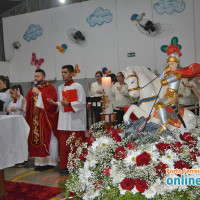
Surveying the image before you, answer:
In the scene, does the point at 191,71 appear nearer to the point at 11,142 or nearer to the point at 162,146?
the point at 162,146

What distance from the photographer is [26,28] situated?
9906mm

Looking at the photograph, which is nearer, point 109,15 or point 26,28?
point 109,15

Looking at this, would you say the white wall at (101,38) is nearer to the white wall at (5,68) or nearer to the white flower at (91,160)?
the white wall at (5,68)

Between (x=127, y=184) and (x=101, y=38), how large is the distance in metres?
7.08

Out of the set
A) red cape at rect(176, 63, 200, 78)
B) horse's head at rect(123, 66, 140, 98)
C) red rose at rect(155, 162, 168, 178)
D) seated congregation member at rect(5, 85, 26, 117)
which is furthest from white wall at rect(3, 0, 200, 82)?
red rose at rect(155, 162, 168, 178)

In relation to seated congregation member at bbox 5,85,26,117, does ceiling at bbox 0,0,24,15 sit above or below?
above

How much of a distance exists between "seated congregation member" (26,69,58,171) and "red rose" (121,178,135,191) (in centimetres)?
313

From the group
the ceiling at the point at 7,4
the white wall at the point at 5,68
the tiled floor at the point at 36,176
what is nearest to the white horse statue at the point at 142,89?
the tiled floor at the point at 36,176

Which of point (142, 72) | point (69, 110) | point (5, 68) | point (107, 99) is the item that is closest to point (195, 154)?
point (142, 72)

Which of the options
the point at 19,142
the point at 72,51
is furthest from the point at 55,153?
the point at 72,51

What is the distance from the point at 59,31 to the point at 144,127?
729cm

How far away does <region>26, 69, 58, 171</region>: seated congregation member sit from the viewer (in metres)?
4.88

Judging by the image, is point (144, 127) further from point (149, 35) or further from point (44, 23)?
point (44, 23)

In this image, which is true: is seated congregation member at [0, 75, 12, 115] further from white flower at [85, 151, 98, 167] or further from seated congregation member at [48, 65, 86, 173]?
white flower at [85, 151, 98, 167]
